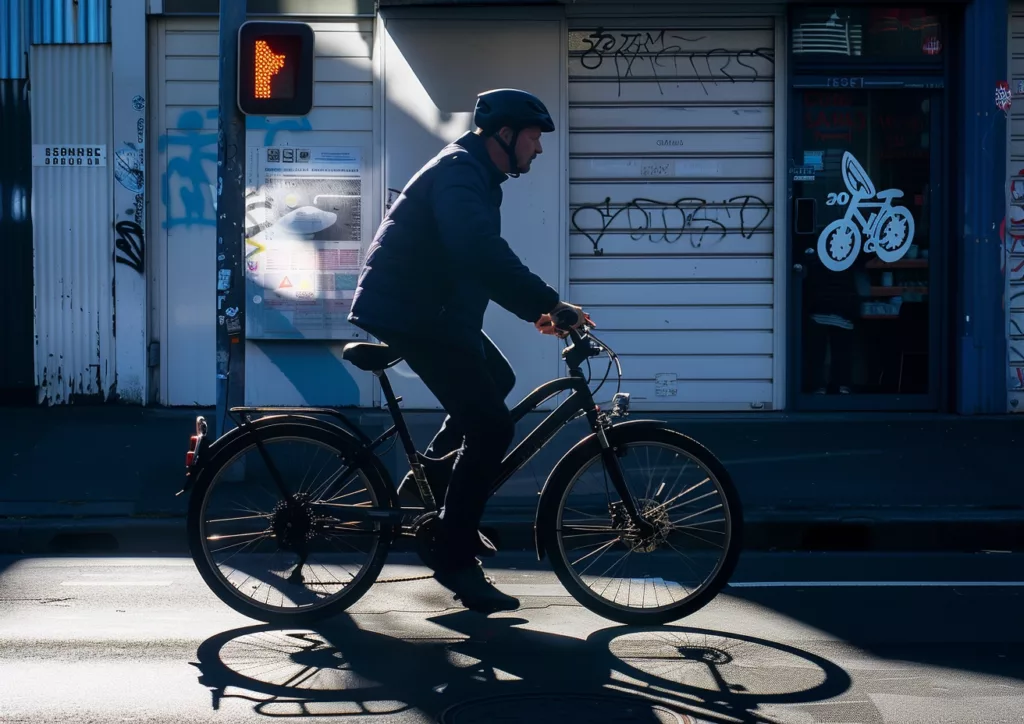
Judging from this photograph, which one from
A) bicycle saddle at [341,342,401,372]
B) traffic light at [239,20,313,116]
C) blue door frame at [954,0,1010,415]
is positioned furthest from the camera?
blue door frame at [954,0,1010,415]

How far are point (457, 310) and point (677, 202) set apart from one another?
630cm

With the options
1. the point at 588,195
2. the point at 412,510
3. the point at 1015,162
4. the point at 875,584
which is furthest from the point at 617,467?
the point at 1015,162

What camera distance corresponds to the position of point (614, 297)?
10.9m

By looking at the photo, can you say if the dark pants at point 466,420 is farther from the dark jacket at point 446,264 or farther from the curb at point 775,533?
the curb at point 775,533

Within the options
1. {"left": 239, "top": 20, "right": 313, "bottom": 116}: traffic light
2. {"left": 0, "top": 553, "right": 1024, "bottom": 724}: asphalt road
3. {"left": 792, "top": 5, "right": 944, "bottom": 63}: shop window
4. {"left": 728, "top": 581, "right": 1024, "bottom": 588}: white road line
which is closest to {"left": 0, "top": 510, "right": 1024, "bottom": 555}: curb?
{"left": 0, "top": 553, "right": 1024, "bottom": 724}: asphalt road

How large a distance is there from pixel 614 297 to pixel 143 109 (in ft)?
13.3

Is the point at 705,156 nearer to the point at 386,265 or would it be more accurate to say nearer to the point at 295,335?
the point at 295,335

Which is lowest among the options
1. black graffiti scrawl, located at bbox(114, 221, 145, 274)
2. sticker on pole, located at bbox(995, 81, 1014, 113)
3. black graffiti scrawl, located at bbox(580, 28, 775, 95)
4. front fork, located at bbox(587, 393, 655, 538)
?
front fork, located at bbox(587, 393, 655, 538)

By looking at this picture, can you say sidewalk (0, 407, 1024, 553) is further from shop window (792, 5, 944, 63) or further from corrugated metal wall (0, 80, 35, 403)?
shop window (792, 5, 944, 63)

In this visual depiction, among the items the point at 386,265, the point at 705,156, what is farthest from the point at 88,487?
the point at 705,156

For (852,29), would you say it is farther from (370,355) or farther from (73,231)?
(370,355)

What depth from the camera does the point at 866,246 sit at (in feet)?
35.8

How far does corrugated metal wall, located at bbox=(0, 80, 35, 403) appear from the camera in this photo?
10898 mm

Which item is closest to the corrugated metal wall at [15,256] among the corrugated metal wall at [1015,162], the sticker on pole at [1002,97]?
the sticker on pole at [1002,97]
